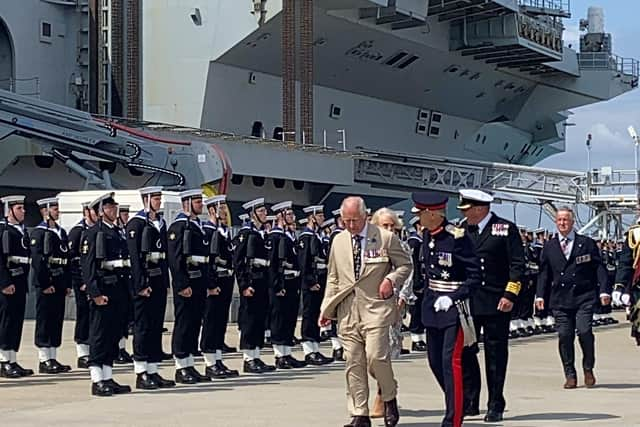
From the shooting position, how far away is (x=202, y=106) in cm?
3828

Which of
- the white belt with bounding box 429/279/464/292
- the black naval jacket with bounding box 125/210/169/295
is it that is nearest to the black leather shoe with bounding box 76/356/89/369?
the black naval jacket with bounding box 125/210/169/295

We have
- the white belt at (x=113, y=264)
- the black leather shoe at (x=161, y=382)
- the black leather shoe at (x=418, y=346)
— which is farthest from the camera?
the black leather shoe at (x=418, y=346)

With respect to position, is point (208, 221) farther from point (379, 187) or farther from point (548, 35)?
point (548, 35)

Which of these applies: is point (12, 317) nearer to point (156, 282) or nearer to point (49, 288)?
point (49, 288)

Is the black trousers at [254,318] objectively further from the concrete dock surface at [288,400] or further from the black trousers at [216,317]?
the concrete dock surface at [288,400]

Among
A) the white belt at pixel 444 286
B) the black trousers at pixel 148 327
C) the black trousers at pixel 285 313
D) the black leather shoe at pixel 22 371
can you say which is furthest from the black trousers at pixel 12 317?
the white belt at pixel 444 286

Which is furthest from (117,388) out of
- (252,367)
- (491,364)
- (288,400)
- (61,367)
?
(491,364)

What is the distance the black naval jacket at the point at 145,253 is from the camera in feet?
41.2

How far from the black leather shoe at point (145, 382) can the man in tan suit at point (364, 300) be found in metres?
3.50

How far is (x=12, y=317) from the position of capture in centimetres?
1361

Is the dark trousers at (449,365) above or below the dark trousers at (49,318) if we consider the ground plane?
above

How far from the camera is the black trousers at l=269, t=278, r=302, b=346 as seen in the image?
1487 cm

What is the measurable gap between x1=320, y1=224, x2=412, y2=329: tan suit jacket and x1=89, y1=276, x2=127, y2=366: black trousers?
3.21 m

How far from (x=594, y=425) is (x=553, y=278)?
3.13m
